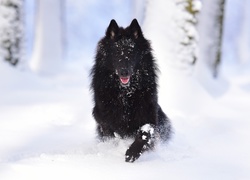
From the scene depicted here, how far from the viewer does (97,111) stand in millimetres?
5836

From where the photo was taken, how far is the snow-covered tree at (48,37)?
17297 millimetres

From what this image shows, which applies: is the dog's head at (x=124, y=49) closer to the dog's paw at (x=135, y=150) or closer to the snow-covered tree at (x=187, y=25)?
the dog's paw at (x=135, y=150)

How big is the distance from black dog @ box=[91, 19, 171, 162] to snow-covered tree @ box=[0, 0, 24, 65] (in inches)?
187

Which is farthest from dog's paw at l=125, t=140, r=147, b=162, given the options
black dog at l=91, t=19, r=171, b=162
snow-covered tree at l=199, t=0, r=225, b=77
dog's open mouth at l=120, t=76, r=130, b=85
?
snow-covered tree at l=199, t=0, r=225, b=77

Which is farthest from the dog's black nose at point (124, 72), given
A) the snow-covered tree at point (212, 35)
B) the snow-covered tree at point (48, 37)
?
the snow-covered tree at point (48, 37)

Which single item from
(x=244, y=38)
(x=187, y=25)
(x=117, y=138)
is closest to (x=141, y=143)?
(x=117, y=138)

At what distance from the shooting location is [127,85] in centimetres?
556

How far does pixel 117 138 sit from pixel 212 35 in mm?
9285

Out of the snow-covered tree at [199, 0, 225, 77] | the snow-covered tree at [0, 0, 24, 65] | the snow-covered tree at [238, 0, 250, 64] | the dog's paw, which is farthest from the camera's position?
the snow-covered tree at [238, 0, 250, 64]

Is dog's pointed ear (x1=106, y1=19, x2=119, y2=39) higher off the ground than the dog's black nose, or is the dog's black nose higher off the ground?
dog's pointed ear (x1=106, y1=19, x2=119, y2=39)

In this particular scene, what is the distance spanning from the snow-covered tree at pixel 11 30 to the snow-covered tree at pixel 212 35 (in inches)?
230

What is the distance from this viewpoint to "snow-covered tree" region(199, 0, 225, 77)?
14141 mm

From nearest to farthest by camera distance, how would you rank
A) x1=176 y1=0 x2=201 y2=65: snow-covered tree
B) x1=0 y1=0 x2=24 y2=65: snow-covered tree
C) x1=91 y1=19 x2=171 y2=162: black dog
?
x1=91 y1=19 x2=171 y2=162: black dog → x1=176 y1=0 x2=201 y2=65: snow-covered tree → x1=0 y1=0 x2=24 y2=65: snow-covered tree

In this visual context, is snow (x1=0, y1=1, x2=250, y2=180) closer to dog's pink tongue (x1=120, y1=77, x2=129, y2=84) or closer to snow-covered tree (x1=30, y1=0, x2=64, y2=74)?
dog's pink tongue (x1=120, y1=77, x2=129, y2=84)
